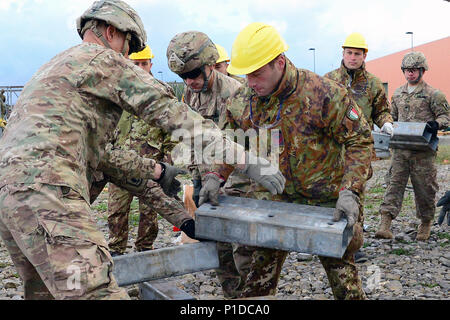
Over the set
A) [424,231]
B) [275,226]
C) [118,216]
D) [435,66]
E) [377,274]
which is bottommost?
[377,274]

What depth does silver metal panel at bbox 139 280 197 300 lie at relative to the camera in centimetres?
326

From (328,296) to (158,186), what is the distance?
6.46 ft

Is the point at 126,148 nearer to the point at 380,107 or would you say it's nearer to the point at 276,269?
the point at 276,269

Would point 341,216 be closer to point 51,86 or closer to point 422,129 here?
point 51,86

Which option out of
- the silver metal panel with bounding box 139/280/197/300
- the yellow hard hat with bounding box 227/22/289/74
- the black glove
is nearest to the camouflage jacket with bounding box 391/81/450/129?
the black glove

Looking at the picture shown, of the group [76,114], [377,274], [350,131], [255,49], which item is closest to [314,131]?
[350,131]

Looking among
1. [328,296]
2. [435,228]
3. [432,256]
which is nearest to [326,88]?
[328,296]

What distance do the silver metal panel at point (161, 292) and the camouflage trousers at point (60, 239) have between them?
0.85 metres

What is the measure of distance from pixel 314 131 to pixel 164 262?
1296 mm

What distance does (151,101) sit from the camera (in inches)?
108

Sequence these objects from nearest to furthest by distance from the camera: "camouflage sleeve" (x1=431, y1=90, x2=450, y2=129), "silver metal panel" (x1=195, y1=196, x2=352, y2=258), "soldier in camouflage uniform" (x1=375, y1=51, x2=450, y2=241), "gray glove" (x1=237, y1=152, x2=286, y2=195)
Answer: "silver metal panel" (x1=195, y1=196, x2=352, y2=258)
"gray glove" (x1=237, y1=152, x2=286, y2=195)
"soldier in camouflage uniform" (x1=375, y1=51, x2=450, y2=241)
"camouflage sleeve" (x1=431, y1=90, x2=450, y2=129)

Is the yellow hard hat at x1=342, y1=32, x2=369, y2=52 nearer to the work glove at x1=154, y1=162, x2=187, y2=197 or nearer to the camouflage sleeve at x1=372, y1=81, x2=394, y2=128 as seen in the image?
the camouflage sleeve at x1=372, y1=81, x2=394, y2=128

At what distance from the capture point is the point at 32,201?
2.45 metres

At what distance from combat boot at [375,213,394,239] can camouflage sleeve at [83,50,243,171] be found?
4.74 m
